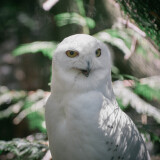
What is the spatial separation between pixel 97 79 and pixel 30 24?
3.19 meters

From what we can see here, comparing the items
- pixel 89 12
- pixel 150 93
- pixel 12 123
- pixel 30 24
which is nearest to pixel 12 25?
pixel 30 24

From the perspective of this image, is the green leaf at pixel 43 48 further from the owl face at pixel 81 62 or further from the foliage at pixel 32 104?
the owl face at pixel 81 62

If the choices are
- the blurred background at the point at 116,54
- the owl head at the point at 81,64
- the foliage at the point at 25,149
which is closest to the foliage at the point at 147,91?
the blurred background at the point at 116,54

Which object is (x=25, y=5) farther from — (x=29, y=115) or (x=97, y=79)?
(x=97, y=79)

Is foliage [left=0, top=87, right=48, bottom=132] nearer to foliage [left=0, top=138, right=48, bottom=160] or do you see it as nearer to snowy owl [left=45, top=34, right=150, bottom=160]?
foliage [left=0, top=138, right=48, bottom=160]

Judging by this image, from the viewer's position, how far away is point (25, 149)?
1.92m

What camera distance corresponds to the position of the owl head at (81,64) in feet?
4.64

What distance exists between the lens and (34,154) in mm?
1908

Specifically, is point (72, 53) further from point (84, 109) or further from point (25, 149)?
point (25, 149)

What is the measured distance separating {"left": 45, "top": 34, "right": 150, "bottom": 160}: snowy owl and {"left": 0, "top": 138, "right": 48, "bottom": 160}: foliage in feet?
1.30

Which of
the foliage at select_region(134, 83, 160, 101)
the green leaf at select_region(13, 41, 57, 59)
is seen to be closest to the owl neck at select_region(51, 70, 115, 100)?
the foliage at select_region(134, 83, 160, 101)

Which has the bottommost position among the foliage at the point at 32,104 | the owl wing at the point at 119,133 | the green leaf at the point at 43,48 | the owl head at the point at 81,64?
the foliage at the point at 32,104

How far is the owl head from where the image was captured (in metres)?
1.41

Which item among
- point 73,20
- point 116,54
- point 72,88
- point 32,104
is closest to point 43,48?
point 73,20
